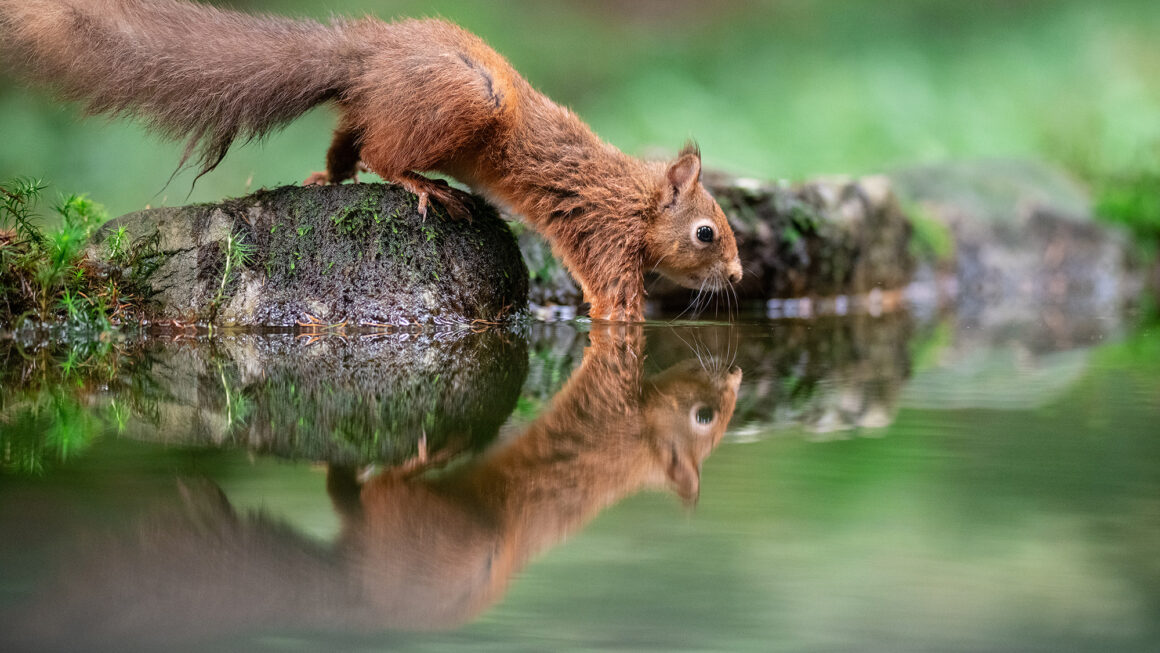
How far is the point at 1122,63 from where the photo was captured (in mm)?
11266

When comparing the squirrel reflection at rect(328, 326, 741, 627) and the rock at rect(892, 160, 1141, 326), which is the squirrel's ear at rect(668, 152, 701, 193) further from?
the rock at rect(892, 160, 1141, 326)

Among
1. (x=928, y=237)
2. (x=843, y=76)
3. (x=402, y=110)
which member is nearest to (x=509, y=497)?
(x=402, y=110)

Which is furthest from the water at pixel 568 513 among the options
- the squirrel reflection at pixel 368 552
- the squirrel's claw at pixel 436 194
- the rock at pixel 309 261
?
the squirrel's claw at pixel 436 194

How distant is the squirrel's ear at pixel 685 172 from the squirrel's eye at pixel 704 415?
247 centimetres

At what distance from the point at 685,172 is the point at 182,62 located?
229 centimetres

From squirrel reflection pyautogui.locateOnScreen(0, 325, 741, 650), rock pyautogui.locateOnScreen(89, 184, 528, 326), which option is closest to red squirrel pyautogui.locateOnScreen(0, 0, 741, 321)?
rock pyautogui.locateOnScreen(89, 184, 528, 326)

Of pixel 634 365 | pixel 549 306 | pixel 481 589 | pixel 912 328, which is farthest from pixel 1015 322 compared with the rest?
pixel 481 589

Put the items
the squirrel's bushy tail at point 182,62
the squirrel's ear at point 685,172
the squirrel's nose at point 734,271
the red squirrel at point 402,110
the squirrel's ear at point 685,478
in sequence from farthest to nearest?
the squirrel's nose at point 734,271 < the squirrel's ear at point 685,172 < the red squirrel at point 402,110 < the squirrel's bushy tail at point 182,62 < the squirrel's ear at point 685,478

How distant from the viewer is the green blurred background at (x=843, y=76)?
1048 centimetres

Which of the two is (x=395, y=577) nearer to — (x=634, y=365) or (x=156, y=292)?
(x=634, y=365)

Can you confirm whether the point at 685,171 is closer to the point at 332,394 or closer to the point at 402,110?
the point at 402,110

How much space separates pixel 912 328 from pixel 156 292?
12.3 ft

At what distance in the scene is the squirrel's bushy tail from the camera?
155 inches

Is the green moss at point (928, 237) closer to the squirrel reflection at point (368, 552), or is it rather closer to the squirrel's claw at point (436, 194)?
the squirrel's claw at point (436, 194)
